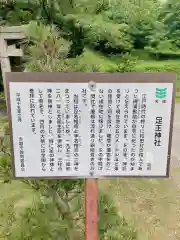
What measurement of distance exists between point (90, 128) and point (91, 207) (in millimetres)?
518

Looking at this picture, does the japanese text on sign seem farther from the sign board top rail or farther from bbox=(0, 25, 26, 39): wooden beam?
bbox=(0, 25, 26, 39): wooden beam

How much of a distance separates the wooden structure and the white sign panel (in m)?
4.88

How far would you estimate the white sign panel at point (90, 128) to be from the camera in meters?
1.96

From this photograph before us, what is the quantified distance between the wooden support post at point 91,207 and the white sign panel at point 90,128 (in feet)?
0.30

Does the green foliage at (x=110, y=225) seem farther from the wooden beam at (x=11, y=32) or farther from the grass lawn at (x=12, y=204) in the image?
the wooden beam at (x=11, y=32)

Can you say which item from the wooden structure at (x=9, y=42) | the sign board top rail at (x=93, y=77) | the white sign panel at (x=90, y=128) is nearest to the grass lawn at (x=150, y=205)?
the white sign panel at (x=90, y=128)

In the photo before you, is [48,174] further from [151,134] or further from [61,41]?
[61,41]

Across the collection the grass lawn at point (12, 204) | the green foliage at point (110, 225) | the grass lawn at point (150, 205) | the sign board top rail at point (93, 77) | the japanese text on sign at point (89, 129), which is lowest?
the grass lawn at point (150, 205)

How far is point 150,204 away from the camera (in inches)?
160

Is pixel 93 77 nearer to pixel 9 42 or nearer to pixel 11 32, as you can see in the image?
pixel 11 32

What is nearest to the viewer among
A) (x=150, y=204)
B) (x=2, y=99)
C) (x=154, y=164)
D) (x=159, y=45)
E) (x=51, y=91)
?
(x=51, y=91)

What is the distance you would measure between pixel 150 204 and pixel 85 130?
236cm

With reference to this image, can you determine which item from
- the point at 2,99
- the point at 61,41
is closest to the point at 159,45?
the point at 2,99

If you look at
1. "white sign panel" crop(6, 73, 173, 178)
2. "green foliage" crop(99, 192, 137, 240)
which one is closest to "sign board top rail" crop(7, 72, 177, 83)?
"white sign panel" crop(6, 73, 173, 178)
